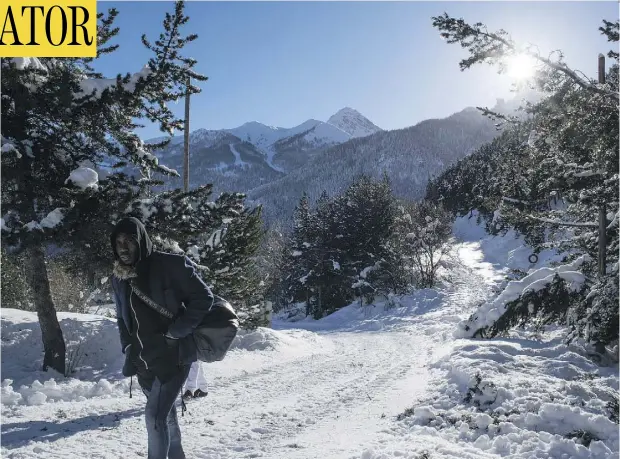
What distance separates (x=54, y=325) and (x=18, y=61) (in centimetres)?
489

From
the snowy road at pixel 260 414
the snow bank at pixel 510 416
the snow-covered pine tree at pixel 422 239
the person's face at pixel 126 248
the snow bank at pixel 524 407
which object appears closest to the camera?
the person's face at pixel 126 248

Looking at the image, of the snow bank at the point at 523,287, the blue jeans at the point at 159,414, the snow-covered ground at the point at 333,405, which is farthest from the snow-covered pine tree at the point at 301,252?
the blue jeans at the point at 159,414

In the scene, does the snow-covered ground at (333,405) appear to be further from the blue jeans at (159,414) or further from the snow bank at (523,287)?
the blue jeans at (159,414)

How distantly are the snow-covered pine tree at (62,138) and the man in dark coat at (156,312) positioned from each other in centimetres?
485

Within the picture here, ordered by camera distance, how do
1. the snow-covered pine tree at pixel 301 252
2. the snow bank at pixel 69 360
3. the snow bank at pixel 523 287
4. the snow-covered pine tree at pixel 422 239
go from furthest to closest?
the snow-covered pine tree at pixel 301 252
the snow-covered pine tree at pixel 422 239
the snow bank at pixel 523 287
the snow bank at pixel 69 360

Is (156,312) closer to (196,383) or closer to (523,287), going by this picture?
(196,383)

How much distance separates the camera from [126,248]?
3.28m

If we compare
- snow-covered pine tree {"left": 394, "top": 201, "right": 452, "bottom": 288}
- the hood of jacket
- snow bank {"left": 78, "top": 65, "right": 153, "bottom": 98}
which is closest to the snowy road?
the hood of jacket

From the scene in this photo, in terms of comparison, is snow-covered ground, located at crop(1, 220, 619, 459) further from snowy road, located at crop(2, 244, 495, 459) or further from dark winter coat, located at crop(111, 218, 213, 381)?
dark winter coat, located at crop(111, 218, 213, 381)

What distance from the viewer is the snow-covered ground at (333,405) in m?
4.79

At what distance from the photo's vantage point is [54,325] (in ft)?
28.4

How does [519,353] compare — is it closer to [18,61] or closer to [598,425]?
[598,425]

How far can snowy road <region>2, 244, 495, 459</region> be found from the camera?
15.9 feet

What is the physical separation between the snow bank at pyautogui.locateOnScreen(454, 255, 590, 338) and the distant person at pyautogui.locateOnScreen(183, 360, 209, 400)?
24.9ft
